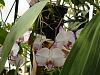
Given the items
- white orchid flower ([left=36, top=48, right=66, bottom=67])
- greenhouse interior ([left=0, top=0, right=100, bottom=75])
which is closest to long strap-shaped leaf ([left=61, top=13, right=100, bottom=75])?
greenhouse interior ([left=0, top=0, right=100, bottom=75])

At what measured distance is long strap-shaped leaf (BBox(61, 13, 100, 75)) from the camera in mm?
288

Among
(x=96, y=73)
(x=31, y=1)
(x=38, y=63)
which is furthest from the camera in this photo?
(x=31, y=1)

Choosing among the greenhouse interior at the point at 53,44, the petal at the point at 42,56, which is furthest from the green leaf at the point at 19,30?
the petal at the point at 42,56

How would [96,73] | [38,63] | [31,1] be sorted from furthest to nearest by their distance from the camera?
[31,1], [38,63], [96,73]

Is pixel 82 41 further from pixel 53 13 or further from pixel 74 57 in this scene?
pixel 53 13

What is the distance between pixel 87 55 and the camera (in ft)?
1.00

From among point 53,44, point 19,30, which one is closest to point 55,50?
point 53,44

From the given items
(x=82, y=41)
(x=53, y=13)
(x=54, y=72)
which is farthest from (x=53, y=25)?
(x=82, y=41)

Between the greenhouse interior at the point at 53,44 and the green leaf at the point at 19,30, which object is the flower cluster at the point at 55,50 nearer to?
the greenhouse interior at the point at 53,44

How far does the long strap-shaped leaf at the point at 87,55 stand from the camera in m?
0.29

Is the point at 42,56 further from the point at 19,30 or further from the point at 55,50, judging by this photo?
the point at 19,30

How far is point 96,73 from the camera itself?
0.91 ft

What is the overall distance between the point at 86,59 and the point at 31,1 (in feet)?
1.03

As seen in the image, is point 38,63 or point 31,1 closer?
point 38,63
